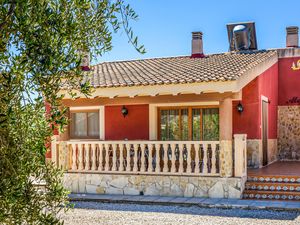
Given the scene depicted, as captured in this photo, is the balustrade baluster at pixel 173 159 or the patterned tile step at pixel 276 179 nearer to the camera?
the patterned tile step at pixel 276 179

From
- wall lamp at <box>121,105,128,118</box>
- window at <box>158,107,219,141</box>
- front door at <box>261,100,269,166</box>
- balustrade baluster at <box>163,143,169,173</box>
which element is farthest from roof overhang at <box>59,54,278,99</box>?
wall lamp at <box>121,105,128,118</box>

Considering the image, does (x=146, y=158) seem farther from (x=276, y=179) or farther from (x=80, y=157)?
(x=276, y=179)

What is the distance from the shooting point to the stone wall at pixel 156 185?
12398mm

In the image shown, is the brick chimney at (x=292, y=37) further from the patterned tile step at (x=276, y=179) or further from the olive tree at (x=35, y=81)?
the olive tree at (x=35, y=81)

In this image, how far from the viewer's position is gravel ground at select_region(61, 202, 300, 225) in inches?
392

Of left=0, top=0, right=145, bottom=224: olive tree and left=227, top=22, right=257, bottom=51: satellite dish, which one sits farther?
left=227, top=22, right=257, bottom=51: satellite dish

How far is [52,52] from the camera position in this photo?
13.4ft

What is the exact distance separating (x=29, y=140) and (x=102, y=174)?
9463 mm

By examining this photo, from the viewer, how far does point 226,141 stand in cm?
1242

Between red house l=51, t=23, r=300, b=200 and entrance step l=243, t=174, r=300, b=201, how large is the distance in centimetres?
3

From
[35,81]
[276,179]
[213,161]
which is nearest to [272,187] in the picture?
[276,179]

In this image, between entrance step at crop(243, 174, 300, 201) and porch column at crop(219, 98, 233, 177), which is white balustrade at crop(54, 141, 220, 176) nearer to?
porch column at crop(219, 98, 233, 177)

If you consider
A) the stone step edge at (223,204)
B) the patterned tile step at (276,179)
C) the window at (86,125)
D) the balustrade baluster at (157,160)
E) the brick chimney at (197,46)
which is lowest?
the stone step edge at (223,204)

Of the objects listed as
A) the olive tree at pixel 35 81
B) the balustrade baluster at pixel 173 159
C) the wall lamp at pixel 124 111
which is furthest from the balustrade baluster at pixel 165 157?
the olive tree at pixel 35 81
